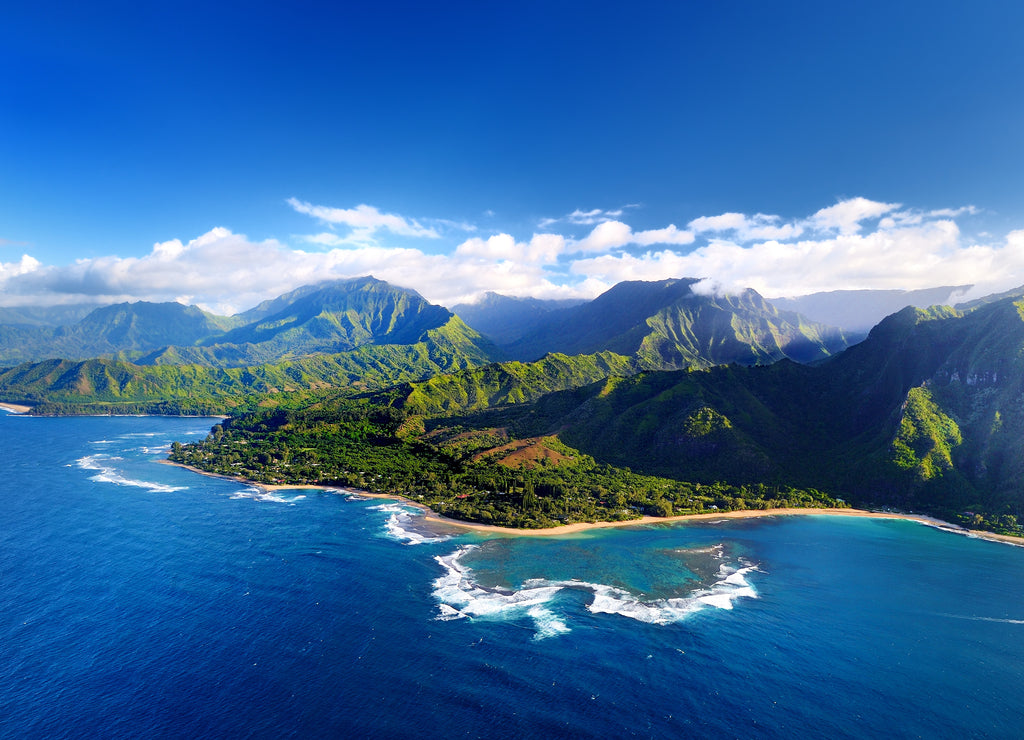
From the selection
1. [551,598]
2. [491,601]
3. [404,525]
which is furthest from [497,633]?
[404,525]

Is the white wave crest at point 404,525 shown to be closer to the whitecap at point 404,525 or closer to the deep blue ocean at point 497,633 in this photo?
the whitecap at point 404,525

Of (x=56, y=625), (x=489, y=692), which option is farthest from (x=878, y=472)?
(x=56, y=625)

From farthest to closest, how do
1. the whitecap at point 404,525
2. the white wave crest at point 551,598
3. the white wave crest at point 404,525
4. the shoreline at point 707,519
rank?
1. the shoreline at point 707,519
2. the whitecap at point 404,525
3. the white wave crest at point 404,525
4. the white wave crest at point 551,598

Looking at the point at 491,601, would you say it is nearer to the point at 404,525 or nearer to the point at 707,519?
the point at 404,525

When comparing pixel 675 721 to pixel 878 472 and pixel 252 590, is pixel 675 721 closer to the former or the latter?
pixel 252 590

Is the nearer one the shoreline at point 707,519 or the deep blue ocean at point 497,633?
the deep blue ocean at point 497,633

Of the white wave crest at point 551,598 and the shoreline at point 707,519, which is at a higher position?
the white wave crest at point 551,598

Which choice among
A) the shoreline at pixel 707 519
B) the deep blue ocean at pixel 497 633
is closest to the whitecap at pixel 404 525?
the deep blue ocean at pixel 497 633
